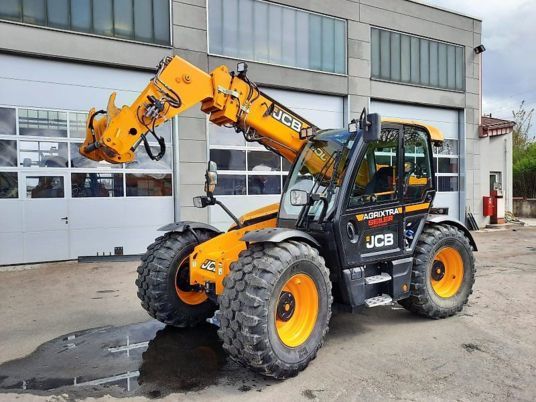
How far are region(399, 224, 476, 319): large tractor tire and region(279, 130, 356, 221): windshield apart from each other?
154 cm

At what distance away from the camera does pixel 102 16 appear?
11.1m

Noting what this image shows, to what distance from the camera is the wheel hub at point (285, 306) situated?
4281 mm

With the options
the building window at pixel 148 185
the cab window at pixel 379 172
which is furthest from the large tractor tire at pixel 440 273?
the building window at pixel 148 185

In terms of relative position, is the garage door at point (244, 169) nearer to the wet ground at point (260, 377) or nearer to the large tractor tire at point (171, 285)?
the wet ground at point (260, 377)

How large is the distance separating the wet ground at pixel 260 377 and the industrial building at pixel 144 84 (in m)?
4.10

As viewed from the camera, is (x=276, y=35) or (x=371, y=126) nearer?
(x=371, y=126)

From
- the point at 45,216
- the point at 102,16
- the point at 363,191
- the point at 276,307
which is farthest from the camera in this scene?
the point at 102,16

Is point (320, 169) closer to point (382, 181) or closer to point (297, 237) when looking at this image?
point (382, 181)

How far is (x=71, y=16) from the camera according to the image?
35.2ft

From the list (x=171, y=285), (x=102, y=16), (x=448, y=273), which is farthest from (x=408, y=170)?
(x=102, y=16)

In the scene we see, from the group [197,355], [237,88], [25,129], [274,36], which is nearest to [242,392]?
[197,355]

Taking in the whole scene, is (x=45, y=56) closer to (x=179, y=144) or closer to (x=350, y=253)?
(x=179, y=144)

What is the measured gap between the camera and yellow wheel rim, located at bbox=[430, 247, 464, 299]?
5.96m

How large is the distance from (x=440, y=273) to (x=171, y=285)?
3.42m
